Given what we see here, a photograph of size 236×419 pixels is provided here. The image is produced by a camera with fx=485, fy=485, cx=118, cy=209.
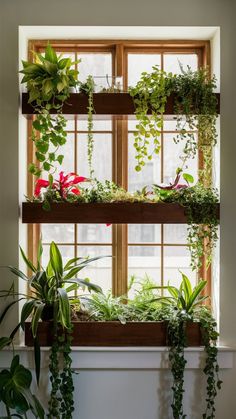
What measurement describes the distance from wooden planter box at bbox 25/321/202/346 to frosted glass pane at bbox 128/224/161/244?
0.59 meters

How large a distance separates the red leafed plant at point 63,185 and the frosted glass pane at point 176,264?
2.47 feet

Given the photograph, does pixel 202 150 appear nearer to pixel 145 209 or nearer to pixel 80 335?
pixel 145 209

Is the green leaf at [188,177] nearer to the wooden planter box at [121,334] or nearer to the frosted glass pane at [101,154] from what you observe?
the frosted glass pane at [101,154]

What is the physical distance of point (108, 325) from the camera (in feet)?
9.52

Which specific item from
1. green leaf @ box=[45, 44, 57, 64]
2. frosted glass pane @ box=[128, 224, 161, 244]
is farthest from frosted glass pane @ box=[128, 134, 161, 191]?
green leaf @ box=[45, 44, 57, 64]

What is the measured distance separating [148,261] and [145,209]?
461 millimetres

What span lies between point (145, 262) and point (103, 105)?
1065 millimetres

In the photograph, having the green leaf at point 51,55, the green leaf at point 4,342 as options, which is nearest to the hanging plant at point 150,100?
the green leaf at point 51,55

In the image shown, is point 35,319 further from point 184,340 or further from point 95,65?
point 95,65

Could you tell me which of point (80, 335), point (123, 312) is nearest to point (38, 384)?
point (80, 335)

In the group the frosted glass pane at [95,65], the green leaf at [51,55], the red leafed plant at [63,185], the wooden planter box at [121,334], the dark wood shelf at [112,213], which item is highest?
the frosted glass pane at [95,65]

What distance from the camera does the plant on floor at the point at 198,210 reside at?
2910 mm

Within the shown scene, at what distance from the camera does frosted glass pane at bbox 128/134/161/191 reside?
326 cm

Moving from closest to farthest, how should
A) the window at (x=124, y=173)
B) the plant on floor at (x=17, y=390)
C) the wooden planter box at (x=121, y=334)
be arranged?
1. the plant on floor at (x=17, y=390)
2. the wooden planter box at (x=121, y=334)
3. the window at (x=124, y=173)
